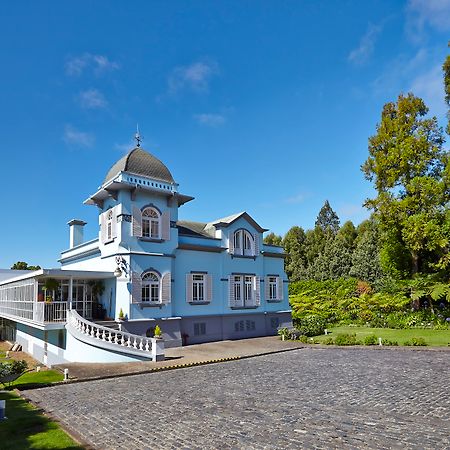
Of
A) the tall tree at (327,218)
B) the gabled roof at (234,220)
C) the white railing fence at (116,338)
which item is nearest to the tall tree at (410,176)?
the gabled roof at (234,220)

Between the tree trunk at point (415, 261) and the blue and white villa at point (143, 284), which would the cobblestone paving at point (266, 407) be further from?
the tree trunk at point (415, 261)

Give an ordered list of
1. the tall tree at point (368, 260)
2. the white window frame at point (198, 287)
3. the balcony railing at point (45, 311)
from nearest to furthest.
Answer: the balcony railing at point (45, 311), the white window frame at point (198, 287), the tall tree at point (368, 260)

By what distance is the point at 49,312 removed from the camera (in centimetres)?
1664

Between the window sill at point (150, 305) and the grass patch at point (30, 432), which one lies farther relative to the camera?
the window sill at point (150, 305)

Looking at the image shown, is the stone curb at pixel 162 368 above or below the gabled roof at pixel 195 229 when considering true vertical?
below

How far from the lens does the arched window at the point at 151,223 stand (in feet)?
61.0

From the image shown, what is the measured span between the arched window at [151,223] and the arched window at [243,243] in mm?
5056

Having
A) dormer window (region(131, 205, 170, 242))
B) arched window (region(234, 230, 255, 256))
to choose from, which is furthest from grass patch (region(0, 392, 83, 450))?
arched window (region(234, 230, 255, 256))

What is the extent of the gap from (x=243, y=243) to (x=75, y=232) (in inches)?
415

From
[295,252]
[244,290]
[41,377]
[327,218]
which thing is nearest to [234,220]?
[244,290]

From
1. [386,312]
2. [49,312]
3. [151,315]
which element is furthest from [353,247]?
[49,312]

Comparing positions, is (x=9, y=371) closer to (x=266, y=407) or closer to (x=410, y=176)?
(x=266, y=407)

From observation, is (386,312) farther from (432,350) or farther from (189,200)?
(189,200)

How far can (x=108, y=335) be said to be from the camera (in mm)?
15938
